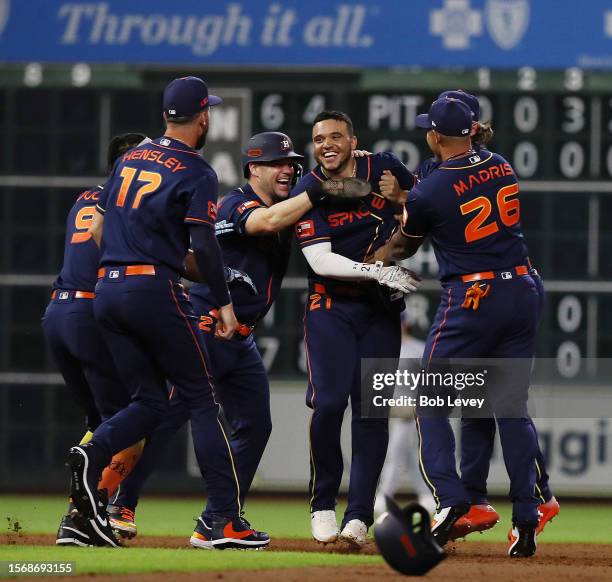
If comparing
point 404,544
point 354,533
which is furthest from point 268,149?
point 404,544

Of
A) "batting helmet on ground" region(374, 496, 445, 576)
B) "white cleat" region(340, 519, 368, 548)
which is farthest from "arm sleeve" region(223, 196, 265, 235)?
"batting helmet on ground" region(374, 496, 445, 576)

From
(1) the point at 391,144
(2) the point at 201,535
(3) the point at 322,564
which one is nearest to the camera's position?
(3) the point at 322,564

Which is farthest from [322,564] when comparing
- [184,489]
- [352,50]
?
[352,50]

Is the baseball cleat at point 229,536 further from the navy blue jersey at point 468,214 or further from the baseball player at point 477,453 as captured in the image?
the navy blue jersey at point 468,214

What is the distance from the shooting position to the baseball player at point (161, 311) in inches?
225

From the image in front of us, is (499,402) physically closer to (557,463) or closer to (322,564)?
(322,564)

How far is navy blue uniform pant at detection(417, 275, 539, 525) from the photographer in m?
6.03

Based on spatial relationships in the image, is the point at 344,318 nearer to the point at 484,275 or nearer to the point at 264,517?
the point at 484,275

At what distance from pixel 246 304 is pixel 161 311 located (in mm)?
835

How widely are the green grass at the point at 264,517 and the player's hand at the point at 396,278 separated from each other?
2159 mm

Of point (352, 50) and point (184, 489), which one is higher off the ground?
point (352, 50)

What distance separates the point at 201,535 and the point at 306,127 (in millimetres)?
4948

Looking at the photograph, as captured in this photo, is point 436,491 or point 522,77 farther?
point 522,77

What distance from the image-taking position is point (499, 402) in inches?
244
